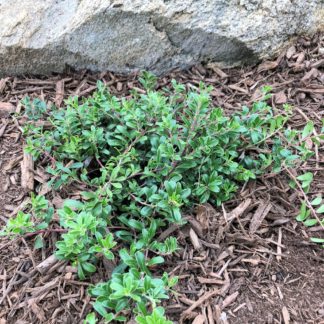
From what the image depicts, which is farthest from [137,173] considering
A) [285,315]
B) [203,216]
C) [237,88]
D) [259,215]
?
[237,88]

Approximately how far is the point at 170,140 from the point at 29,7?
5.93 feet

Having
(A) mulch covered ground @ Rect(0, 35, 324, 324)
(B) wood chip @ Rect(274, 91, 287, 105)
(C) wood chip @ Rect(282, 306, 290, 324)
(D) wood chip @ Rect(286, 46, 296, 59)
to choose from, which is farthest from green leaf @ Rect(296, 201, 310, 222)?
(D) wood chip @ Rect(286, 46, 296, 59)

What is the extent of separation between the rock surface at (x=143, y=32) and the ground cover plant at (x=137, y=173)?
641 millimetres

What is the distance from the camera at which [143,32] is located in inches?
128

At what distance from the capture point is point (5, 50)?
3.30m

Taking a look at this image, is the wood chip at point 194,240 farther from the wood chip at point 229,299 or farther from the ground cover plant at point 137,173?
the wood chip at point 229,299

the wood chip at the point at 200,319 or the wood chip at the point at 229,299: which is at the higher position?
the wood chip at the point at 200,319

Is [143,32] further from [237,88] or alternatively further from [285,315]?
[285,315]

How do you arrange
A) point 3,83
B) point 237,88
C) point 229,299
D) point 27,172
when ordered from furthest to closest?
point 3,83, point 237,88, point 27,172, point 229,299

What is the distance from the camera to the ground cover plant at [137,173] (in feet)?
6.46

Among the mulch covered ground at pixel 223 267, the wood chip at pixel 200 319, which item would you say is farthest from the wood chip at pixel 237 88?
the wood chip at pixel 200 319

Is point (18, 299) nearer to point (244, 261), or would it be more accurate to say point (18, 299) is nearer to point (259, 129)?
point (244, 261)

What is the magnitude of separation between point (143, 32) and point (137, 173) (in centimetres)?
140

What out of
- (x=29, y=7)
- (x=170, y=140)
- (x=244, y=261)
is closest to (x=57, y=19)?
(x=29, y=7)
